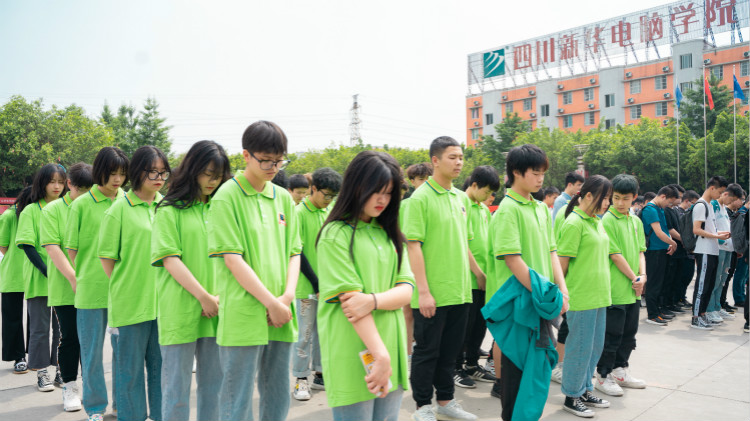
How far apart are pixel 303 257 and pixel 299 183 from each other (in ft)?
3.52

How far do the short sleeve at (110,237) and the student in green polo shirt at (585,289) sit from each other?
9.97ft

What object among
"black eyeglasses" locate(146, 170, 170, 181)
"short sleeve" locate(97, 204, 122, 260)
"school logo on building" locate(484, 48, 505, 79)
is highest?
"school logo on building" locate(484, 48, 505, 79)

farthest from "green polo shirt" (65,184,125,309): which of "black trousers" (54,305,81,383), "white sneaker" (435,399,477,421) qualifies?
"white sneaker" (435,399,477,421)

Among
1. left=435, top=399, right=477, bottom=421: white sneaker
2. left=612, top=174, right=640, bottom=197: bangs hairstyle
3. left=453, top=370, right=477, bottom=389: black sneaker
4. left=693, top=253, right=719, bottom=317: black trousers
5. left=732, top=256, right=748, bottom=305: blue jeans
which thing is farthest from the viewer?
left=732, top=256, right=748, bottom=305: blue jeans

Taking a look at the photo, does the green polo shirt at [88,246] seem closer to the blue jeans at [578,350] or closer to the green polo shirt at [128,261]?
the green polo shirt at [128,261]

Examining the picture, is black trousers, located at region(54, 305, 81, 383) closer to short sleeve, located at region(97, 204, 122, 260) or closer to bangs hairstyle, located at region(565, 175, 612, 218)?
short sleeve, located at region(97, 204, 122, 260)

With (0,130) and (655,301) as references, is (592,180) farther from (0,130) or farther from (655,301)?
(0,130)

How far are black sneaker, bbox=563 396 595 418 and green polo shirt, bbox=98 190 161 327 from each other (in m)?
2.90

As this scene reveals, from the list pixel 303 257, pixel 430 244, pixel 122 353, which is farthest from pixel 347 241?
pixel 303 257

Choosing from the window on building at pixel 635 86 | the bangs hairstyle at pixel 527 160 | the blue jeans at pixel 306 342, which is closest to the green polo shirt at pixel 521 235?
the bangs hairstyle at pixel 527 160

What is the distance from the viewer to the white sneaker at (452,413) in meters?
3.84

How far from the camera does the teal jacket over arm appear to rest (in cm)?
300

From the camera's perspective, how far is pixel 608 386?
4520mm

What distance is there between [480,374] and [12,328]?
14.1 feet
